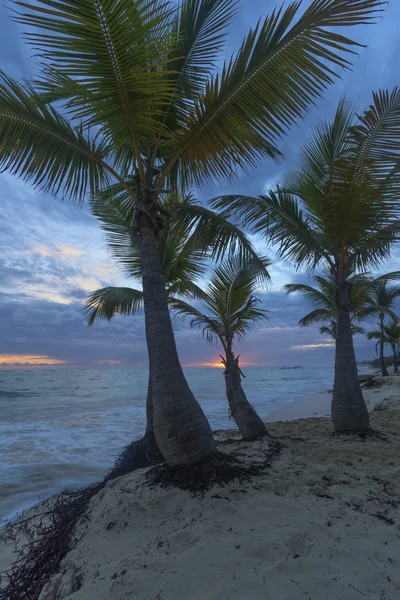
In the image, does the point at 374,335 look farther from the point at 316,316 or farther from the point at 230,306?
the point at 230,306

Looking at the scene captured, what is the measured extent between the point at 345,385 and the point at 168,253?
5130mm

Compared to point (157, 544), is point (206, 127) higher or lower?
higher

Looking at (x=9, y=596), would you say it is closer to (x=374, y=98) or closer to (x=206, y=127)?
(x=206, y=127)

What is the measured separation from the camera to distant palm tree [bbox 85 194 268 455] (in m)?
5.87

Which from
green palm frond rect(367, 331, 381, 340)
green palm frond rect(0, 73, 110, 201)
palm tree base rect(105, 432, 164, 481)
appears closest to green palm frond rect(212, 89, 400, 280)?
green palm frond rect(0, 73, 110, 201)

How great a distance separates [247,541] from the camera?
255 cm

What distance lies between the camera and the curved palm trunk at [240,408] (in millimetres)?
6312

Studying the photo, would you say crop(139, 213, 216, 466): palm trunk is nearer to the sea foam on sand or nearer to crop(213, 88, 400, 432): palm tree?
the sea foam on sand

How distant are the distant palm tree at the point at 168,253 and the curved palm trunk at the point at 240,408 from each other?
6.25 feet

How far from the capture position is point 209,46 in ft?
15.6

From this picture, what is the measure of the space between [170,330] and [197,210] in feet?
8.26

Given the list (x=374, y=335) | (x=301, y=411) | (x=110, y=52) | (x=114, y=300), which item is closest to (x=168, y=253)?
(x=114, y=300)

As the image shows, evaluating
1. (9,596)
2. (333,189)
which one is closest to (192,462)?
(9,596)

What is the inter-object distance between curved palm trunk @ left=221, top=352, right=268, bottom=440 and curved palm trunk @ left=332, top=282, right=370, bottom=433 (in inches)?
59.3
